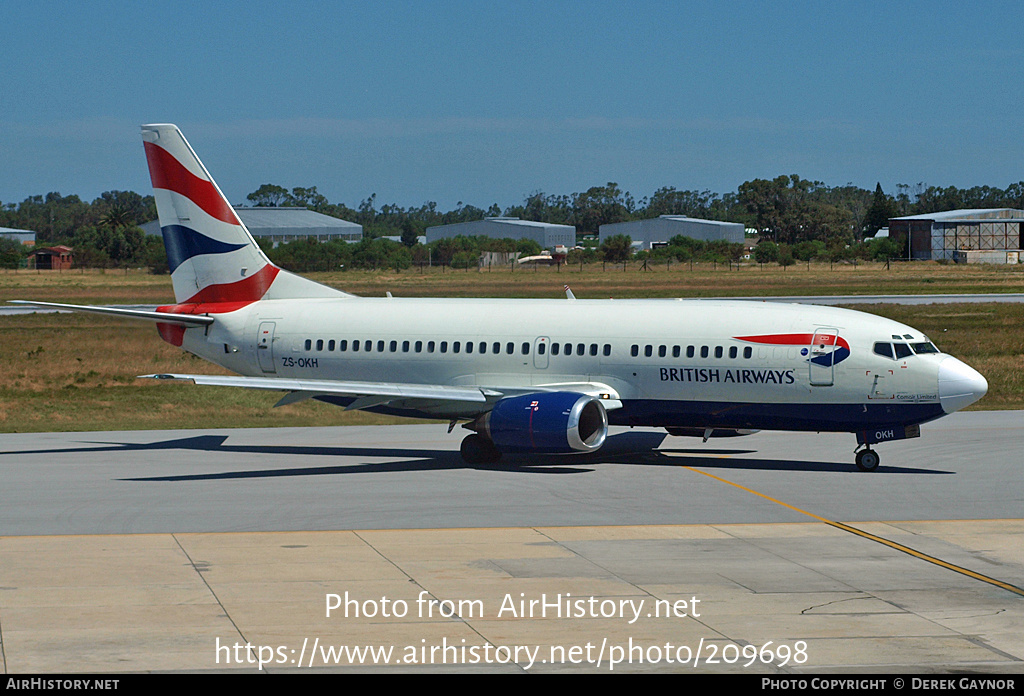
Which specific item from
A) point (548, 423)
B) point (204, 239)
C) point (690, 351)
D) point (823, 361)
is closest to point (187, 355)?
point (204, 239)

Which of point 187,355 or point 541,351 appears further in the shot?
point 187,355

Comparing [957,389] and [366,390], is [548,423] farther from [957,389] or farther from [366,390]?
[957,389]

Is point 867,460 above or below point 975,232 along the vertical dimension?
below

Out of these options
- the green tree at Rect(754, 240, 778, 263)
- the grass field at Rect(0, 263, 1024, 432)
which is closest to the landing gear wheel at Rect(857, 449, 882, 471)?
the grass field at Rect(0, 263, 1024, 432)

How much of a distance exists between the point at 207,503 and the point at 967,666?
1593 cm

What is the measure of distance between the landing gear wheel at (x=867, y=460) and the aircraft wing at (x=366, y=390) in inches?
338

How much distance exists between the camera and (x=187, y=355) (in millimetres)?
54625

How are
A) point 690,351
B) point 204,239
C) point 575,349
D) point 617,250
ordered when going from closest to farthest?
point 690,351 < point 575,349 < point 204,239 < point 617,250

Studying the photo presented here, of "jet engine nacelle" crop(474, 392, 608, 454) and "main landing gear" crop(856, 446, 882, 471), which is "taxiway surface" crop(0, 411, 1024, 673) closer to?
"main landing gear" crop(856, 446, 882, 471)

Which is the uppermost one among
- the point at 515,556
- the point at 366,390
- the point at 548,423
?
the point at 366,390

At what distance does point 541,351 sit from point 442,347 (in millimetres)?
2706

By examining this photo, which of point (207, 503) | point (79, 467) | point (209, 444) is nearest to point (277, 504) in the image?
point (207, 503)

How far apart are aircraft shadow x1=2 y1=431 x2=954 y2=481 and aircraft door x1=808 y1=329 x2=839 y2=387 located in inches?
86.6

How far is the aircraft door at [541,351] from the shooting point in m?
31.0
